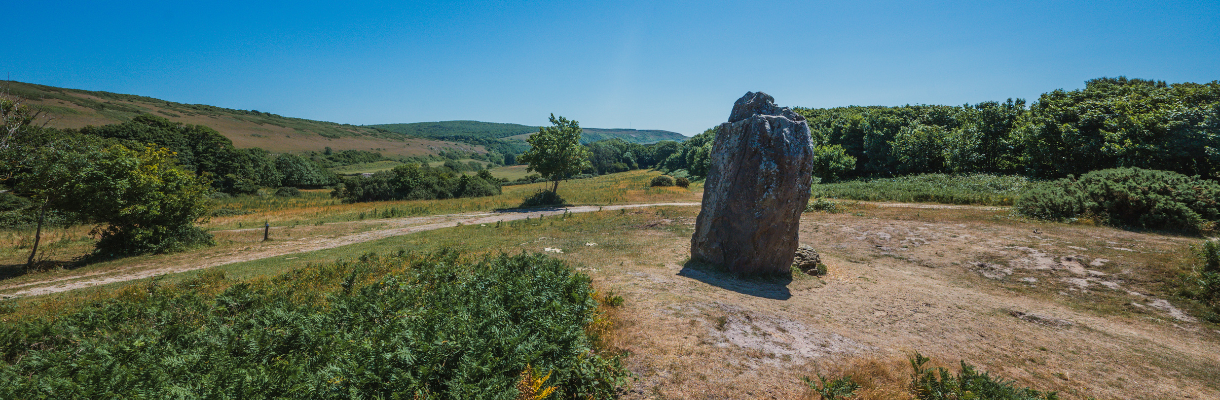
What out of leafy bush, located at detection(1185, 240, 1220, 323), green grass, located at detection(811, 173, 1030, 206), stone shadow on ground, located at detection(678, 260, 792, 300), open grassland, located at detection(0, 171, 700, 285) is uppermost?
green grass, located at detection(811, 173, 1030, 206)

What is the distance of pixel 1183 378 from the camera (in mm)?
6160

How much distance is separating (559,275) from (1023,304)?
35.6ft

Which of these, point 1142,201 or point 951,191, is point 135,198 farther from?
point 951,191

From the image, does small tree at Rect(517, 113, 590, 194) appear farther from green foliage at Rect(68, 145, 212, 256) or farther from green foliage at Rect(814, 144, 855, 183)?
green foliage at Rect(814, 144, 855, 183)

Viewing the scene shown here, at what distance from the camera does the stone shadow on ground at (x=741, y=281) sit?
976 cm

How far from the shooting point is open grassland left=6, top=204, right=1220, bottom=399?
566 cm

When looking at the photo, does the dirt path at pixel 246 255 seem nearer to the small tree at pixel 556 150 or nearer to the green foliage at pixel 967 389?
the small tree at pixel 556 150

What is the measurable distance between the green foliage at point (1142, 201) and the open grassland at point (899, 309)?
1601 millimetres

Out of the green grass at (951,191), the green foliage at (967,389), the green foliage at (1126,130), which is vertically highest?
the green foliage at (1126,130)

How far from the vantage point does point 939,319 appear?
834 cm

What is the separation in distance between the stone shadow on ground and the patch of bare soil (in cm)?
7

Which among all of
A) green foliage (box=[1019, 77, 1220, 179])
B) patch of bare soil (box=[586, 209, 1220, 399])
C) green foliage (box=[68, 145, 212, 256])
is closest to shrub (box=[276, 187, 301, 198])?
green foliage (box=[68, 145, 212, 256])

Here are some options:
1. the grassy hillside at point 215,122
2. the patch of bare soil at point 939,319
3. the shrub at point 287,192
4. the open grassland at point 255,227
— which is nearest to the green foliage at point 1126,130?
the patch of bare soil at point 939,319

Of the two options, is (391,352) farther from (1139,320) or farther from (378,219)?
(378,219)
